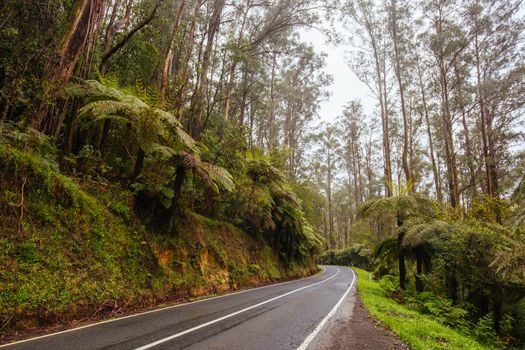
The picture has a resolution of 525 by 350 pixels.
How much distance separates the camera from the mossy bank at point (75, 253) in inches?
221

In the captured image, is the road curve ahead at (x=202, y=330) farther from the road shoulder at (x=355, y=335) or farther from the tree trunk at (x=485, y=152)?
the tree trunk at (x=485, y=152)

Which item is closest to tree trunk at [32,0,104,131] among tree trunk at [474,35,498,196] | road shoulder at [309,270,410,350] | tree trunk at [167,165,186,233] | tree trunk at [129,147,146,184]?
tree trunk at [129,147,146,184]

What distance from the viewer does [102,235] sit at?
786cm

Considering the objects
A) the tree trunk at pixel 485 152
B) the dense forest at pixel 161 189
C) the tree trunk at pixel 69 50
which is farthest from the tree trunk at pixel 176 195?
the tree trunk at pixel 485 152

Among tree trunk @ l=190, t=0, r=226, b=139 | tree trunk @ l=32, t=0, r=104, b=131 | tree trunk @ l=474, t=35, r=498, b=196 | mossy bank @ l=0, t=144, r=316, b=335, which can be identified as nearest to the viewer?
mossy bank @ l=0, t=144, r=316, b=335

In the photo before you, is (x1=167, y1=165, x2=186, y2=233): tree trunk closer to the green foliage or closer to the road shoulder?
the road shoulder

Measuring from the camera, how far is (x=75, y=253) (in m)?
6.93

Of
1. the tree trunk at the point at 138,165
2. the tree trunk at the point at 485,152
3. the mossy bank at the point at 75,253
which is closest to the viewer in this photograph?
the mossy bank at the point at 75,253

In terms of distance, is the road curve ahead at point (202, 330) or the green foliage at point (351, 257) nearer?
the road curve ahead at point (202, 330)

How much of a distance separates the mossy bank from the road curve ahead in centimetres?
83

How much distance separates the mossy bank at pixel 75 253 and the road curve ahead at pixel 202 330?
826 millimetres

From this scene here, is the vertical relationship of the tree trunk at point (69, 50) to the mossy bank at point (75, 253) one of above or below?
above

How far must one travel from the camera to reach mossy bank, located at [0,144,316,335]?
18.5 feet

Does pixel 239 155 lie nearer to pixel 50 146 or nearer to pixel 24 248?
pixel 50 146
